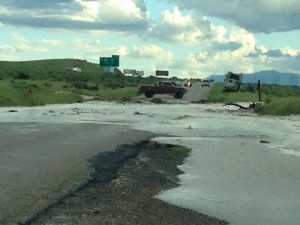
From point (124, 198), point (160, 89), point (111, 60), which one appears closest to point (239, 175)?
point (124, 198)

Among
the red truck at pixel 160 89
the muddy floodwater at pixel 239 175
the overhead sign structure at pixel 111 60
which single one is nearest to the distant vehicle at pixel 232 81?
the overhead sign structure at pixel 111 60

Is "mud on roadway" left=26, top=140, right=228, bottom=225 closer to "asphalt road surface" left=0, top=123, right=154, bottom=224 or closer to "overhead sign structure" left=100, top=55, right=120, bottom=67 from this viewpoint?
"asphalt road surface" left=0, top=123, right=154, bottom=224

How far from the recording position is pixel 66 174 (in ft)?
40.4

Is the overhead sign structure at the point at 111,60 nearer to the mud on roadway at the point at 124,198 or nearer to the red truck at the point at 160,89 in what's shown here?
the red truck at the point at 160,89

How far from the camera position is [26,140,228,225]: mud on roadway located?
898 centimetres

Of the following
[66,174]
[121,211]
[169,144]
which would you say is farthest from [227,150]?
[121,211]

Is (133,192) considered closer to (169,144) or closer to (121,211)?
(121,211)

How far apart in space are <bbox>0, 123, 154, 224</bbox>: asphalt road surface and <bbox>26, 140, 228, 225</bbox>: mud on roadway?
0.89ft

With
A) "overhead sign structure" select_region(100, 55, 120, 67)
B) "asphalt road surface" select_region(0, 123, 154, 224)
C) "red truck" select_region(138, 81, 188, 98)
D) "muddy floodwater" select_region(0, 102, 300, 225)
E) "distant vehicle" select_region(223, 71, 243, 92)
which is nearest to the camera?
"asphalt road surface" select_region(0, 123, 154, 224)

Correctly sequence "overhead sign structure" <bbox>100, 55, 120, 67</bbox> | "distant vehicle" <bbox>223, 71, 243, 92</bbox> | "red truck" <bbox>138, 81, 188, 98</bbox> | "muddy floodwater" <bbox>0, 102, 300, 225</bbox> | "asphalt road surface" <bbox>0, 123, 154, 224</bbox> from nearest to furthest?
"asphalt road surface" <bbox>0, 123, 154, 224</bbox>
"muddy floodwater" <bbox>0, 102, 300, 225</bbox>
"red truck" <bbox>138, 81, 188, 98</bbox>
"distant vehicle" <bbox>223, 71, 243, 92</bbox>
"overhead sign structure" <bbox>100, 55, 120, 67</bbox>

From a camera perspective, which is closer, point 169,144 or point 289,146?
point 169,144

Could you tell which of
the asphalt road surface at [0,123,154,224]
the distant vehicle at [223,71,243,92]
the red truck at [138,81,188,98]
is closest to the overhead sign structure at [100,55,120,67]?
the distant vehicle at [223,71,243,92]

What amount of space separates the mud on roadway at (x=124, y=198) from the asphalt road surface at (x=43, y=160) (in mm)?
271

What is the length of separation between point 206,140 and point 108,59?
8113cm
